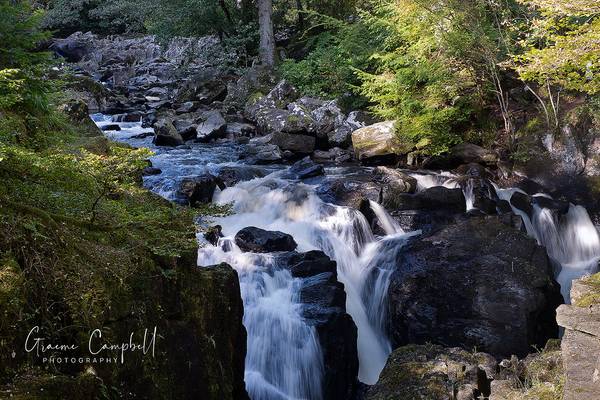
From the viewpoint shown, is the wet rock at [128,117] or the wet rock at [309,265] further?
the wet rock at [128,117]

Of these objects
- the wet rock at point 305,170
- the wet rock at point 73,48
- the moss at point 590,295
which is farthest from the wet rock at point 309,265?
the wet rock at point 73,48

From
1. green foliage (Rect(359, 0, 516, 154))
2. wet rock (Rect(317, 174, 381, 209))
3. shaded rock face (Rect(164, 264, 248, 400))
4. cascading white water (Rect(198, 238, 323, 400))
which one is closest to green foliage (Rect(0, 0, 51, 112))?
shaded rock face (Rect(164, 264, 248, 400))

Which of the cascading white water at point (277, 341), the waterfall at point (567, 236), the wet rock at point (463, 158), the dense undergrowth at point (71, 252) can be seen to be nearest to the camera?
the dense undergrowth at point (71, 252)

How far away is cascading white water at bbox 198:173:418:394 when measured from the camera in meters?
6.91

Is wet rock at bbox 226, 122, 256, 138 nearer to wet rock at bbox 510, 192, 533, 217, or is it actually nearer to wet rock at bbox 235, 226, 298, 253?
wet rock at bbox 235, 226, 298, 253

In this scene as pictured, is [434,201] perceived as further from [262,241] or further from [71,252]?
[71,252]

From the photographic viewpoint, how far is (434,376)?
15.4 ft

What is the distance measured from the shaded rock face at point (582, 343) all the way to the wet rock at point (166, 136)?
13.7m

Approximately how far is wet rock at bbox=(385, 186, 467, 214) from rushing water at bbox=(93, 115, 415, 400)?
486 mm

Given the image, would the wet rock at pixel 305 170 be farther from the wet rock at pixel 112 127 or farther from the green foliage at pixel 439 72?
the wet rock at pixel 112 127

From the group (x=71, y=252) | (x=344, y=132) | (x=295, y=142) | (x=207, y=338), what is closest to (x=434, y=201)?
(x=344, y=132)

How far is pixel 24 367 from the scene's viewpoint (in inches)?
130

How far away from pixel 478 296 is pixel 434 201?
11.0 ft

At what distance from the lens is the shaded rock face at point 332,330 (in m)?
6.79
